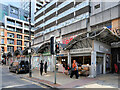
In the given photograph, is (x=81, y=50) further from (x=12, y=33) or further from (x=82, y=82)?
(x=12, y=33)

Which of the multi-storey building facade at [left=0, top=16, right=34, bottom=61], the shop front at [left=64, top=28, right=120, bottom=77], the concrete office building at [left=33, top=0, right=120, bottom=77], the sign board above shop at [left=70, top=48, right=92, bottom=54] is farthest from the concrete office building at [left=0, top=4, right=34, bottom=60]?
the shop front at [left=64, top=28, right=120, bottom=77]

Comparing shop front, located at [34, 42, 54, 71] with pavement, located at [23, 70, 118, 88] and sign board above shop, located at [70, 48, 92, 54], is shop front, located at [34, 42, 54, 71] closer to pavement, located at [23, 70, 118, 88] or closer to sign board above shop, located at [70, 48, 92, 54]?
sign board above shop, located at [70, 48, 92, 54]

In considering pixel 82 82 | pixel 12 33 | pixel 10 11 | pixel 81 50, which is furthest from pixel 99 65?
pixel 10 11

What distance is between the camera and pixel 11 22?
164 feet

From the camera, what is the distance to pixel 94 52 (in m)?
10.2

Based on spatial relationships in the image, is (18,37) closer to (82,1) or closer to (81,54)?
(82,1)

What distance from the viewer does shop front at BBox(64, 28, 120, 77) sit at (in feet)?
33.4

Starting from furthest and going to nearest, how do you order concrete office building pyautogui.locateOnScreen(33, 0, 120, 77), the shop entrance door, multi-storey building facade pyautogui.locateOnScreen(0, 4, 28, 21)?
multi-storey building facade pyautogui.locateOnScreen(0, 4, 28, 21)
the shop entrance door
concrete office building pyautogui.locateOnScreen(33, 0, 120, 77)

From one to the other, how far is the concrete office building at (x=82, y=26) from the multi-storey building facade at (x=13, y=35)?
14.9 meters

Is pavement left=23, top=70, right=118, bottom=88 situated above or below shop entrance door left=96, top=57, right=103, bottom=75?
below

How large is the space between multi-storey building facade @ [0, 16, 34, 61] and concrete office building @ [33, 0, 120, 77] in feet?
48.9

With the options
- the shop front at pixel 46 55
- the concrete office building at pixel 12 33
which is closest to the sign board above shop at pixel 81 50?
the shop front at pixel 46 55

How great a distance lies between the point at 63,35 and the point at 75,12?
6010 mm

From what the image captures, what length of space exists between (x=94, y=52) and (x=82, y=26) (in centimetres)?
1115
